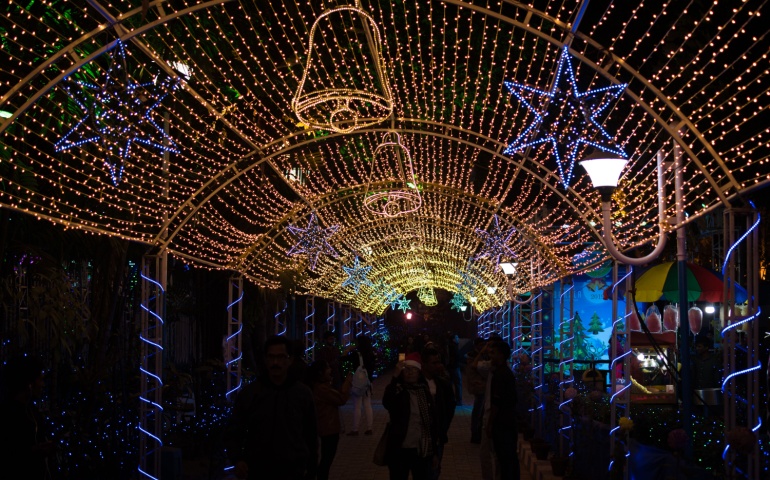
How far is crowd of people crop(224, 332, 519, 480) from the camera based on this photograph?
603 cm

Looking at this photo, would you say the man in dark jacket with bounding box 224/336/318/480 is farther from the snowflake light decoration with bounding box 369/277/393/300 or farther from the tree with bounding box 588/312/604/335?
the snowflake light decoration with bounding box 369/277/393/300

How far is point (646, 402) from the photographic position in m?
14.0

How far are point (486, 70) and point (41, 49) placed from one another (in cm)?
759

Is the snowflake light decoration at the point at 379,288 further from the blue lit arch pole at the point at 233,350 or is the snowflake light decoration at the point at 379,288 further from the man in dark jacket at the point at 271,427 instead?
the man in dark jacket at the point at 271,427

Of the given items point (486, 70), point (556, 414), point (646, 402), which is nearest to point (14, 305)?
point (556, 414)

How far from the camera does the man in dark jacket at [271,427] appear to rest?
602cm

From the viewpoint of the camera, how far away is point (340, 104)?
356 inches

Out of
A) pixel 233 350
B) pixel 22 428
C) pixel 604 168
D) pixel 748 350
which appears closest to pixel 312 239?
pixel 233 350

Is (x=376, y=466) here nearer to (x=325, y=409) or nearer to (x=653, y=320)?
(x=325, y=409)

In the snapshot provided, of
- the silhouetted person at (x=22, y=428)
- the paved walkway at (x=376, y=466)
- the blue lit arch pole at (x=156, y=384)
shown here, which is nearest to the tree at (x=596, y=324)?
the paved walkway at (x=376, y=466)

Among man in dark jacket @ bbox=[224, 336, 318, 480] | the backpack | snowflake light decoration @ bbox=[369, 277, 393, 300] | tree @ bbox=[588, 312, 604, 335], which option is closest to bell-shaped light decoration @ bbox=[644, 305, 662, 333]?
tree @ bbox=[588, 312, 604, 335]

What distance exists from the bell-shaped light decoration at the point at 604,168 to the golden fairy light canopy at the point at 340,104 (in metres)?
0.51

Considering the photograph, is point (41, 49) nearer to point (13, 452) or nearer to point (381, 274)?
point (13, 452)

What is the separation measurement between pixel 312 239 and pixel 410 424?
1011cm
